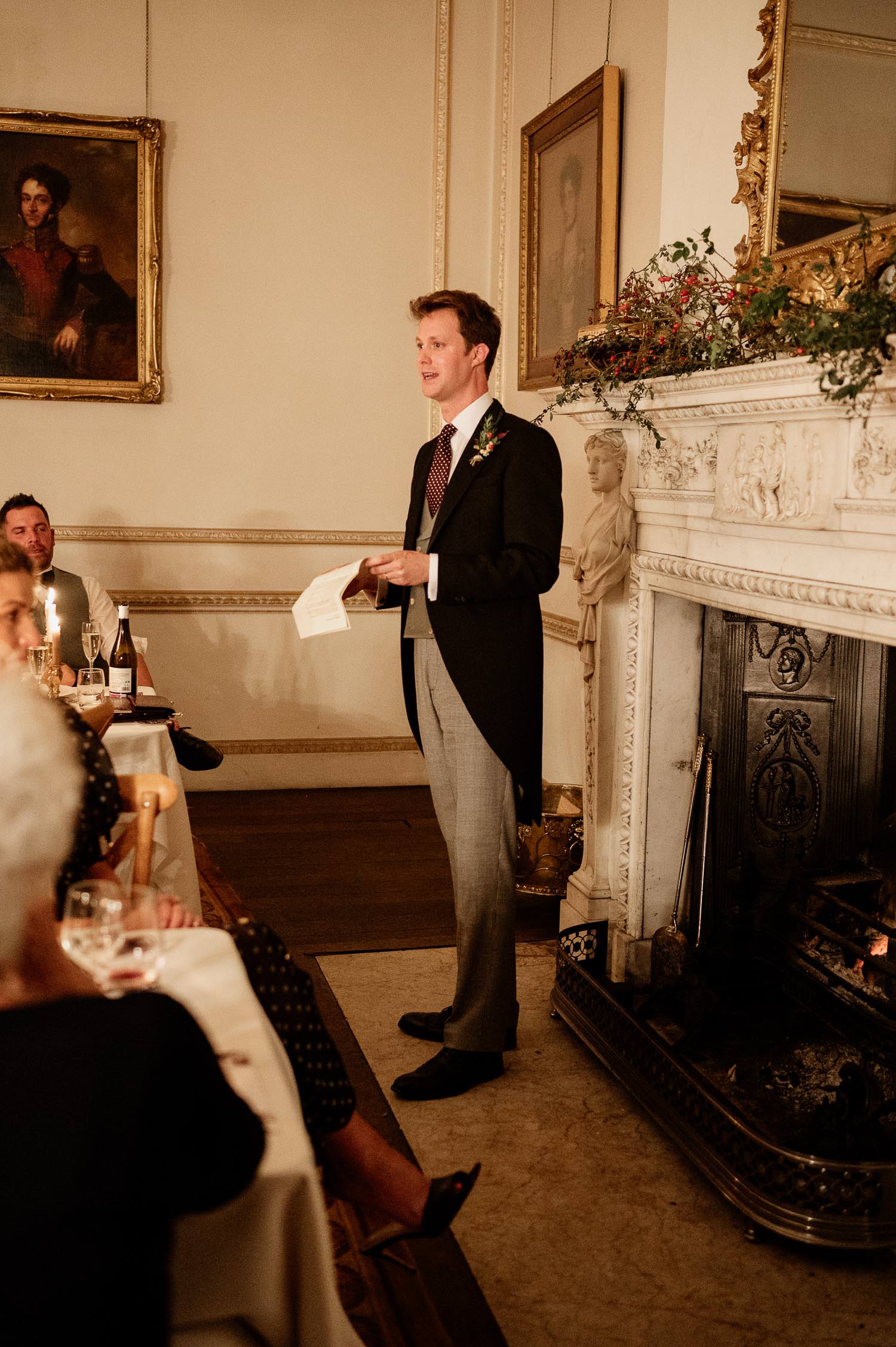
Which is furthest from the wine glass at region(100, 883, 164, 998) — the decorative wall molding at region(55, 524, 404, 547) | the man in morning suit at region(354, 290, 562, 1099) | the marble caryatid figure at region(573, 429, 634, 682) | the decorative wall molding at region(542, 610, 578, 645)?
the decorative wall molding at region(55, 524, 404, 547)

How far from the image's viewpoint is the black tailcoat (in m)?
2.78

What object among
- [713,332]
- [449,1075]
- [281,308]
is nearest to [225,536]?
[281,308]

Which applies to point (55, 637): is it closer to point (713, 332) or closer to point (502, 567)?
point (502, 567)

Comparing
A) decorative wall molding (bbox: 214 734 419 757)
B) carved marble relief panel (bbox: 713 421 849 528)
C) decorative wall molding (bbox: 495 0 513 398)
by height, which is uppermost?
decorative wall molding (bbox: 495 0 513 398)

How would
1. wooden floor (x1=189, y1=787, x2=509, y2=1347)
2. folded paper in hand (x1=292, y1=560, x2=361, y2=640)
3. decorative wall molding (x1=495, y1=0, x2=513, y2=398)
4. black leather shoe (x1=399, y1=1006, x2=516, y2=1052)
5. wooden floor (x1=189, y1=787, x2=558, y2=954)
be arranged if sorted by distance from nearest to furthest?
wooden floor (x1=189, y1=787, x2=509, y2=1347) < folded paper in hand (x1=292, y1=560, x2=361, y2=640) < black leather shoe (x1=399, y1=1006, x2=516, y2=1052) < wooden floor (x1=189, y1=787, x2=558, y2=954) < decorative wall molding (x1=495, y1=0, x2=513, y2=398)

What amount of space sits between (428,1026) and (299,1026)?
157 cm

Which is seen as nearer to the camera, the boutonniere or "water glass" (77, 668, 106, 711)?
the boutonniere

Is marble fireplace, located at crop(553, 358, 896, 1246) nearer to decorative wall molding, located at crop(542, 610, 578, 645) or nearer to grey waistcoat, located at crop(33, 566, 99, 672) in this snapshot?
decorative wall molding, located at crop(542, 610, 578, 645)

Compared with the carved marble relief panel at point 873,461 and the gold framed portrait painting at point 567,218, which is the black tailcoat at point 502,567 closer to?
the carved marble relief panel at point 873,461

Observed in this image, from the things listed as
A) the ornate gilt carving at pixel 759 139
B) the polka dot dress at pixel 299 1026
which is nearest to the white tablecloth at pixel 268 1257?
the polka dot dress at pixel 299 1026

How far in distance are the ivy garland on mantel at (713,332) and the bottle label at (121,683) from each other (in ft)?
4.94

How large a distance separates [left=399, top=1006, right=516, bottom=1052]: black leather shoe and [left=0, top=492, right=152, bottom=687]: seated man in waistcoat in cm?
154

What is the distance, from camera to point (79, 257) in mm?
5449

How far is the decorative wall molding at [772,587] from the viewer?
7.63 ft
